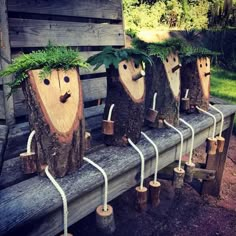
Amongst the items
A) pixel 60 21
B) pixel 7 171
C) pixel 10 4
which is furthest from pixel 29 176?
pixel 60 21

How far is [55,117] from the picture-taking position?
1.35 metres

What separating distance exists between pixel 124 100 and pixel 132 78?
15 centimetres

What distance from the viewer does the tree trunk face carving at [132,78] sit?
1.71 metres

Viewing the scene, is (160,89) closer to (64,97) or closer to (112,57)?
(112,57)

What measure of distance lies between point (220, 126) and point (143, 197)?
1.53 meters

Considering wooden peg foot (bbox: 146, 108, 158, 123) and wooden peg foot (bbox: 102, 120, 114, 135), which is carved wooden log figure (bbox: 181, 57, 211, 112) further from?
wooden peg foot (bbox: 102, 120, 114, 135)

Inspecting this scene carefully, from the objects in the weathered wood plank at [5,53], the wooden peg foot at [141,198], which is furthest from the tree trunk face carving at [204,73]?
the weathered wood plank at [5,53]

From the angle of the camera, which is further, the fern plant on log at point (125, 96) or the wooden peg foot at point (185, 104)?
the wooden peg foot at point (185, 104)

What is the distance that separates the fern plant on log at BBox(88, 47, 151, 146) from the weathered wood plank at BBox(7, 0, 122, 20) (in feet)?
4.17

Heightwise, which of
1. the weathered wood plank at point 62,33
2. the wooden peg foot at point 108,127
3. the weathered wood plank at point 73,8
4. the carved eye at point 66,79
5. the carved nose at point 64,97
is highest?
the weathered wood plank at point 73,8

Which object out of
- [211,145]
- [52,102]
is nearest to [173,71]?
[211,145]

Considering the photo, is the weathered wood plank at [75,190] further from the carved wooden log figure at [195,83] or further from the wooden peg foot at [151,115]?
the carved wooden log figure at [195,83]

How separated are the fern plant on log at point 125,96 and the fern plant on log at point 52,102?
323 mm

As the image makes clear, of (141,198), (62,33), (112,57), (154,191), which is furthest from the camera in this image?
(62,33)
